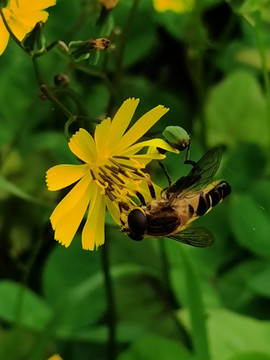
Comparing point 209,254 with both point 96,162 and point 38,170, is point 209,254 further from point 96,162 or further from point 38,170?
point 96,162

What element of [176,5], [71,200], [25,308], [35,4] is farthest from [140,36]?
[71,200]

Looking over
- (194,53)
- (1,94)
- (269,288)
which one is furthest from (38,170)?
(269,288)

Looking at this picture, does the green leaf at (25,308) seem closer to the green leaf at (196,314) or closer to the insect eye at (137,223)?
the green leaf at (196,314)

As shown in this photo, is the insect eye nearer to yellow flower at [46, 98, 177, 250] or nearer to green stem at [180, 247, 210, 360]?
yellow flower at [46, 98, 177, 250]

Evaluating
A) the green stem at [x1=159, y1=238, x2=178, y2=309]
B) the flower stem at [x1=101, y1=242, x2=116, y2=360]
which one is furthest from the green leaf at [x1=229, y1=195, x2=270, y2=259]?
the flower stem at [x1=101, y1=242, x2=116, y2=360]

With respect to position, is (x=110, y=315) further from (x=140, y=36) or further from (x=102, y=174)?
(x=140, y=36)
